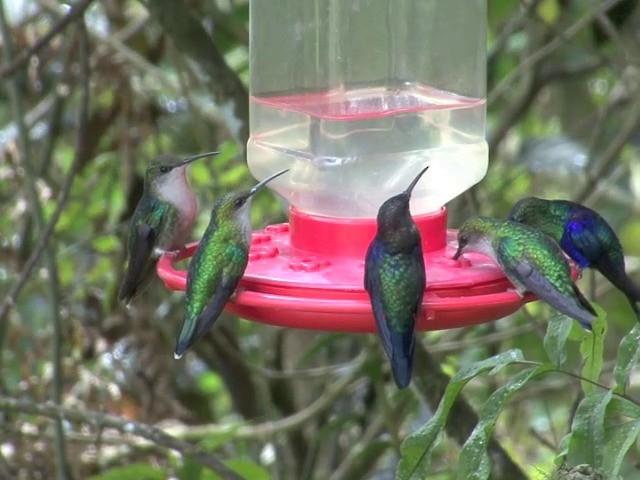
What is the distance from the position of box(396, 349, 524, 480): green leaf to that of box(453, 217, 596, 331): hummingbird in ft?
0.58

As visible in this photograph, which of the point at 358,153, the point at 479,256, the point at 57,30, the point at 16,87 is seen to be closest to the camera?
the point at 479,256

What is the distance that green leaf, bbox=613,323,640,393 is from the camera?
1601mm

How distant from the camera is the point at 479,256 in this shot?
211cm

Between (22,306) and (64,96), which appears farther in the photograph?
(22,306)

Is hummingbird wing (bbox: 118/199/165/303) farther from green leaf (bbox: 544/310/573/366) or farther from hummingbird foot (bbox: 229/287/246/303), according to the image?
green leaf (bbox: 544/310/573/366)

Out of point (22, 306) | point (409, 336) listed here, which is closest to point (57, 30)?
point (409, 336)

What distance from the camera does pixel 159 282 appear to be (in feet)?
12.7

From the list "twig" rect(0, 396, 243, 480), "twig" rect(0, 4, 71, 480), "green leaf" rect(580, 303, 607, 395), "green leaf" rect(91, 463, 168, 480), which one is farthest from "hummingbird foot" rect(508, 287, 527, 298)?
"twig" rect(0, 4, 71, 480)

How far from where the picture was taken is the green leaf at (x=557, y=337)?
175 centimetres

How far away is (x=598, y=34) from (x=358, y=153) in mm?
1646

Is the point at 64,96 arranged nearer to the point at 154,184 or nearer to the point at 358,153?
the point at 154,184

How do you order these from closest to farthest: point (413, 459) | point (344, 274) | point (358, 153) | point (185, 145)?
point (413, 459), point (344, 274), point (358, 153), point (185, 145)

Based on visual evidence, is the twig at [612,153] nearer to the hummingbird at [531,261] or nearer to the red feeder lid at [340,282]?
the red feeder lid at [340,282]

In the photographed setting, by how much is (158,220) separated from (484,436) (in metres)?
1.01
